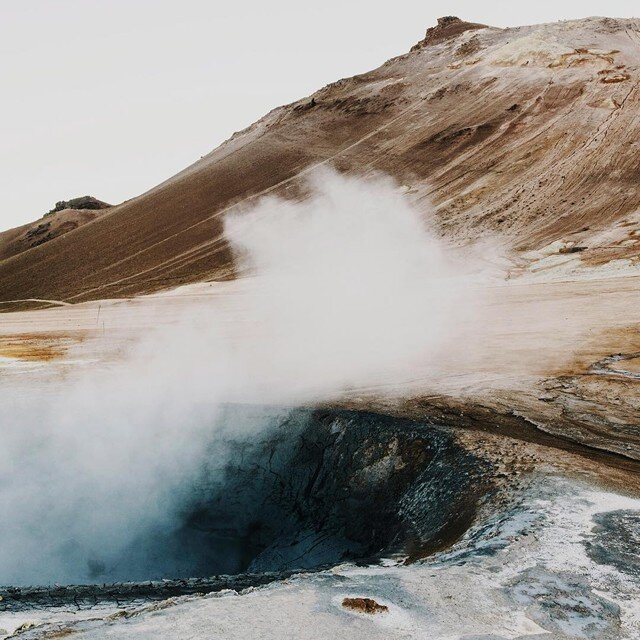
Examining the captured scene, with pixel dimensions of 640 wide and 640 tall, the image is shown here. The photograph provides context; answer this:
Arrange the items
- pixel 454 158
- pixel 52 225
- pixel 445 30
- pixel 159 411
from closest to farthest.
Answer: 1. pixel 159 411
2. pixel 454 158
3. pixel 445 30
4. pixel 52 225

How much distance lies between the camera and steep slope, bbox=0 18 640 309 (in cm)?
2105

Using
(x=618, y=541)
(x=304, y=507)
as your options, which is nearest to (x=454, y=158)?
(x=304, y=507)

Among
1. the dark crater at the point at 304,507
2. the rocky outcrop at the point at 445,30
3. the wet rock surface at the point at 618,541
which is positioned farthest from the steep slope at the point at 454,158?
the wet rock surface at the point at 618,541

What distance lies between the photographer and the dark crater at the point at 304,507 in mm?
4836

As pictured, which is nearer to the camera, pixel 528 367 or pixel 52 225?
pixel 528 367

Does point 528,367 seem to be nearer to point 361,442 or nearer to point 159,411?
point 361,442

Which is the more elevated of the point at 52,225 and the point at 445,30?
the point at 445,30

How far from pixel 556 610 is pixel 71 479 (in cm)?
595

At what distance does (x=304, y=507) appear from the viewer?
22.6 ft

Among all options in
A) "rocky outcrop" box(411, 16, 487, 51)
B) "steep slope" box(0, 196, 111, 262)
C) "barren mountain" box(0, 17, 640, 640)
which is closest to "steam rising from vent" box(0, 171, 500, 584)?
"barren mountain" box(0, 17, 640, 640)

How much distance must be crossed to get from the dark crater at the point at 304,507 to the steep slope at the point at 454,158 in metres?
12.7

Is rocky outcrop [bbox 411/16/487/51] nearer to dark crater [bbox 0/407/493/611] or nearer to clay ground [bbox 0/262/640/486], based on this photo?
clay ground [bbox 0/262/640/486]

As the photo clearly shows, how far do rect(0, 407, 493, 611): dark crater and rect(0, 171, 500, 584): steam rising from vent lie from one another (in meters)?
0.16

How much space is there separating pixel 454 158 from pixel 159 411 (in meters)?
22.1
